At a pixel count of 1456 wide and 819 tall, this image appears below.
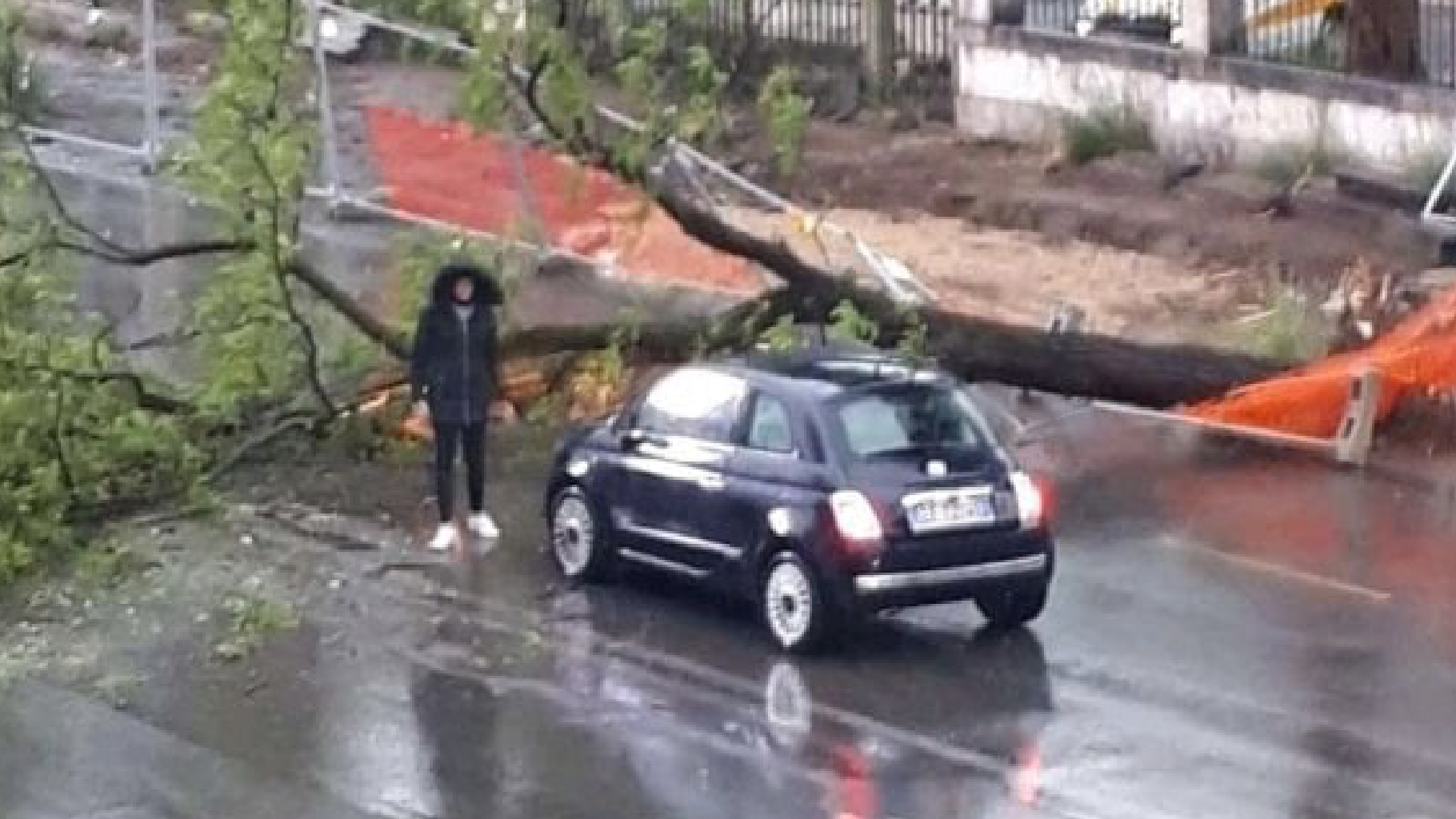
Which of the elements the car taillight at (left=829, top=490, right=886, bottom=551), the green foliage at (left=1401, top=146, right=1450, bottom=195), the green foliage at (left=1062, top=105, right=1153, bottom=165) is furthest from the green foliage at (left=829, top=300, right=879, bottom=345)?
the green foliage at (left=1062, top=105, right=1153, bottom=165)

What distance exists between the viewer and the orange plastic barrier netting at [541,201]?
27.7 m

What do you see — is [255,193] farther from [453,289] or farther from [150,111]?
[150,111]

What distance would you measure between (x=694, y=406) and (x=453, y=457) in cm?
260

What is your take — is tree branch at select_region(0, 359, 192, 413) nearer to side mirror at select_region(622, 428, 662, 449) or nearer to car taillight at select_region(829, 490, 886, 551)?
side mirror at select_region(622, 428, 662, 449)

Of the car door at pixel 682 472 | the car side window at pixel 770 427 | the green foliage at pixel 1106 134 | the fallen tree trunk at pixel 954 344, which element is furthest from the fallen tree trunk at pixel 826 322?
the green foliage at pixel 1106 134

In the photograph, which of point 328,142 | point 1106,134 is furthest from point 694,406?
point 1106,134

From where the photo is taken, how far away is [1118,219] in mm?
31719

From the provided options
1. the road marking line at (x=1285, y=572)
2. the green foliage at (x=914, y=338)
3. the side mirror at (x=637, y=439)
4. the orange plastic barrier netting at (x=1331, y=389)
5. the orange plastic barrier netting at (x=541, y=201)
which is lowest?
the road marking line at (x=1285, y=572)

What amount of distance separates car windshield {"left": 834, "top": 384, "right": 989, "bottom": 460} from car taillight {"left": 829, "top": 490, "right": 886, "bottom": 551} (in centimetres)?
30

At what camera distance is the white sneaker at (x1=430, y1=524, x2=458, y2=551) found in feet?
69.2

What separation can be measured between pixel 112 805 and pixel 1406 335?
11.6 meters

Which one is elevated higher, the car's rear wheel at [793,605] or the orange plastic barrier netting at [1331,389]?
the orange plastic barrier netting at [1331,389]

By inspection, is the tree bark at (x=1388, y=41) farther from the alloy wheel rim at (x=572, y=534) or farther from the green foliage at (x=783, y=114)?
the alloy wheel rim at (x=572, y=534)

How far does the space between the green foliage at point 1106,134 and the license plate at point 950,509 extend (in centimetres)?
1629
